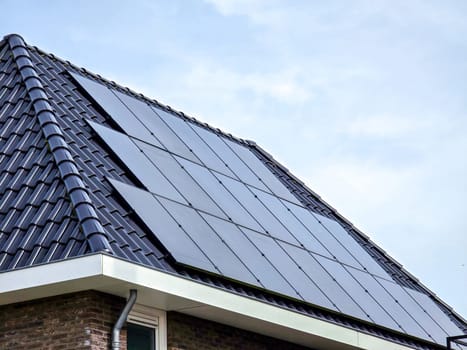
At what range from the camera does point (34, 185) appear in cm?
1471

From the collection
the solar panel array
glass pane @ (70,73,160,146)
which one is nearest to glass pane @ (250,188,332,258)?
the solar panel array

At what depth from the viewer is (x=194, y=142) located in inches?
794

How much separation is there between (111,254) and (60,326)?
1213 mm

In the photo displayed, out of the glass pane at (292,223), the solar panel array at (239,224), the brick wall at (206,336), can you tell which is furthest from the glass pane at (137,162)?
the glass pane at (292,223)

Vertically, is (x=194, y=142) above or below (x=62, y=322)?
above

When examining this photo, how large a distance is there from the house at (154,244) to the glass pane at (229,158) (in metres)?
0.06

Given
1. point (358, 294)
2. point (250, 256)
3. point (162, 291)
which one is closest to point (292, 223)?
point (358, 294)

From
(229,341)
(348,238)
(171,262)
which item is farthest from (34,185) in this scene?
(348,238)

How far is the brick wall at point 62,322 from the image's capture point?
43.2 feet

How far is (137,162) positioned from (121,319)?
386 cm

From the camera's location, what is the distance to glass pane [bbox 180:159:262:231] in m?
17.8

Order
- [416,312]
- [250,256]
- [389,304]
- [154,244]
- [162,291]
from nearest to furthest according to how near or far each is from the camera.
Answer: [162,291]
[154,244]
[250,256]
[389,304]
[416,312]

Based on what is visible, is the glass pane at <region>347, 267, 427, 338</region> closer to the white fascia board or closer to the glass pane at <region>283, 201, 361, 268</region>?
the glass pane at <region>283, 201, 361, 268</region>

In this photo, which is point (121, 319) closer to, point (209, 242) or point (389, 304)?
point (209, 242)
